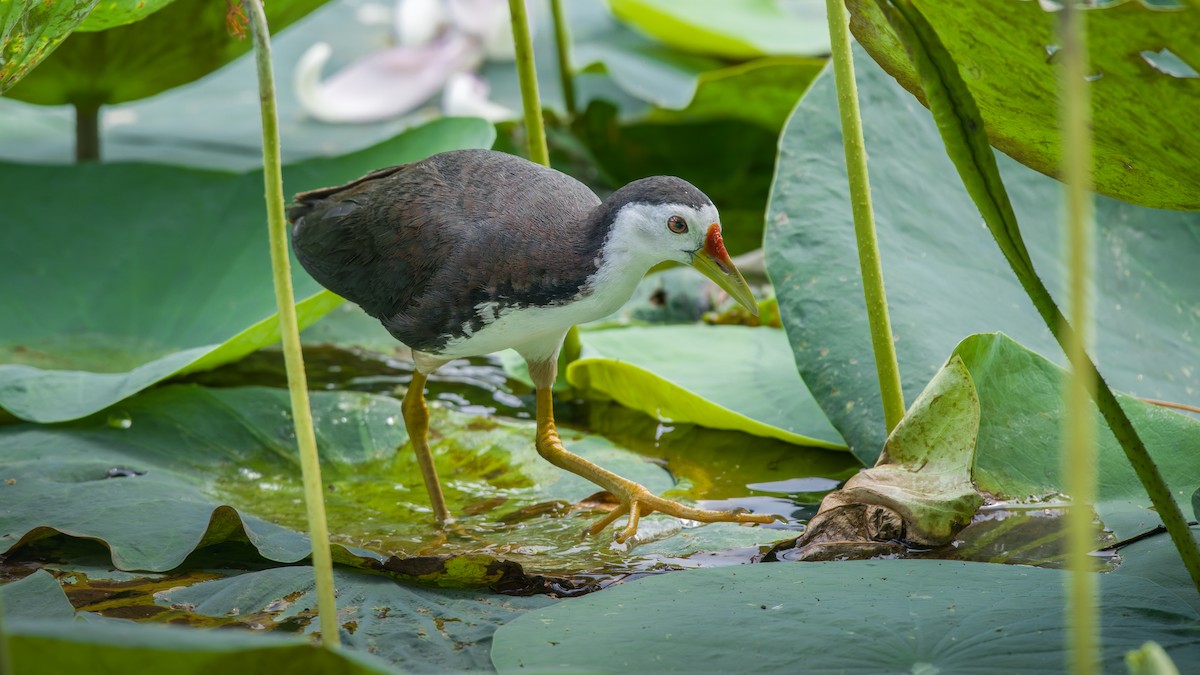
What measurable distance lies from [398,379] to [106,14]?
1251mm

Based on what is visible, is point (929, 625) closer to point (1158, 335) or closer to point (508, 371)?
point (1158, 335)

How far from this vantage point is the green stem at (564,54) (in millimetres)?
3938

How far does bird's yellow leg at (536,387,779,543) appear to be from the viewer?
7.39 ft

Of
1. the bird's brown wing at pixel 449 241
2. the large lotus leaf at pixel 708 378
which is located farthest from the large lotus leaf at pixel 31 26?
the large lotus leaf at pixel 708 378

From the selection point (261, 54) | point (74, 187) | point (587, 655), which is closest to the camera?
point (261, 54)

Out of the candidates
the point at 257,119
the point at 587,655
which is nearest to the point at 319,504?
the point at 587,655

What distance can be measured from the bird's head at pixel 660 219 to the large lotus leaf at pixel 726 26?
2711 millimetres

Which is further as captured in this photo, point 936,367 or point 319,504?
point 936,367

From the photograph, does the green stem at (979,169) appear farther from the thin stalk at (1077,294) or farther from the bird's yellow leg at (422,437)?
the bird's yellow leg at (422,437)

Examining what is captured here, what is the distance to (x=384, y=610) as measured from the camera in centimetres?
184

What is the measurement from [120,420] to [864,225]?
156 cm

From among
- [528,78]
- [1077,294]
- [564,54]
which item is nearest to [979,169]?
[1077,294]

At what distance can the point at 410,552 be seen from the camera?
2.19m

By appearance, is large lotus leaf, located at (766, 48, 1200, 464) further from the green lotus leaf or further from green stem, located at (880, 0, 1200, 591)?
green stem, located at (880, 0, 1200, 591)
